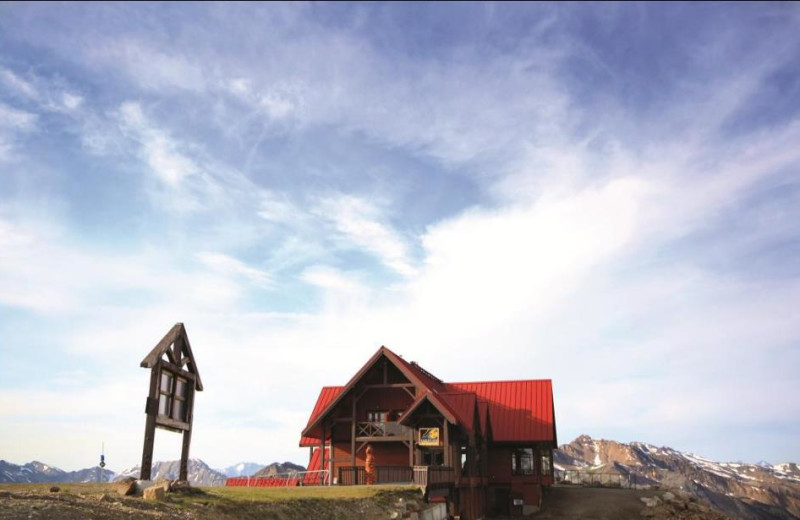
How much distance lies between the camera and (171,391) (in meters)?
22.2

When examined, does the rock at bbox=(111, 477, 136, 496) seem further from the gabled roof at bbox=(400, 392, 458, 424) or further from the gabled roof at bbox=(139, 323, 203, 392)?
the gabled roof at bbox=(400, 392, 458, 424)

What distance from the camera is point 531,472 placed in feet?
149

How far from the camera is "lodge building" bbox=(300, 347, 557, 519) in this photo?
125 feet

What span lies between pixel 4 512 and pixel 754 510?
322 ft

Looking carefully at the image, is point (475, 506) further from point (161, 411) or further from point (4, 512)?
point (4, 512)

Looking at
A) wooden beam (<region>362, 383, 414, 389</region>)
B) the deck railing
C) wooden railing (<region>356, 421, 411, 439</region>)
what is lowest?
the deck railing

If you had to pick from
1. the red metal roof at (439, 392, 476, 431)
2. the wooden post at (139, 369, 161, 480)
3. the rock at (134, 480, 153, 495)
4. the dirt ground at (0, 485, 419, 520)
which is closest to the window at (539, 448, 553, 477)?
the red metal roof at (439, 392, 476, 431)

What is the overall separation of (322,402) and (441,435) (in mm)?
13793

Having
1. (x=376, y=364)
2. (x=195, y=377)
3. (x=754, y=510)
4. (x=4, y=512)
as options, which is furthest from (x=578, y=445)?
(x=4, y=512)

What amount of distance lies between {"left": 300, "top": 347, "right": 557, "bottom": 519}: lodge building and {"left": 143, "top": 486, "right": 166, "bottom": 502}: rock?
61.1 ft

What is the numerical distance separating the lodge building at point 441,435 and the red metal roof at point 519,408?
7 cm

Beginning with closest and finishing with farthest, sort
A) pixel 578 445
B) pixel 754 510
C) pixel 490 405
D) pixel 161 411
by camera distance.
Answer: pixel 161 411
pixel 490 405
pixel 754 510
pixel 578 445

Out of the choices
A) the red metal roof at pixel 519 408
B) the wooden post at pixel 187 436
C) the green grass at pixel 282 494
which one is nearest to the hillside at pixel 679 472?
the red metal roof at pixel 519 408

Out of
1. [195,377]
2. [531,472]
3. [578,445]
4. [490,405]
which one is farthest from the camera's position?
[578,445]
